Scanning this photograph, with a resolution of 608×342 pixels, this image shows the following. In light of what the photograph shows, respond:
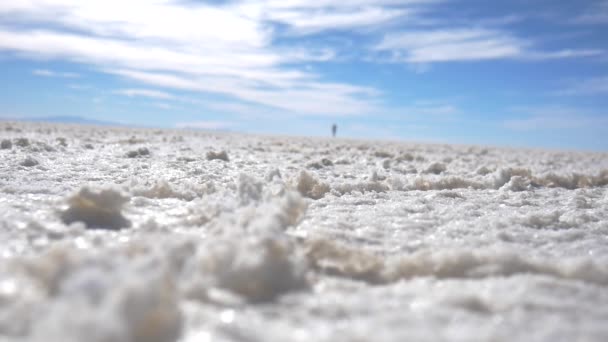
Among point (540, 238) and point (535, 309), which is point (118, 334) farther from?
point (540, 238)

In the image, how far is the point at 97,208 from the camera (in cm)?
248

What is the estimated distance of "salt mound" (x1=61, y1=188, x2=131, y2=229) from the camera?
8.05ft

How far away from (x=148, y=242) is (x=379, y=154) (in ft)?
31.7

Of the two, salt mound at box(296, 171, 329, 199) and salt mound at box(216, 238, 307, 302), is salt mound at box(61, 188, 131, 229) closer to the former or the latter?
salt mound at box(216, 238, 307, 302)

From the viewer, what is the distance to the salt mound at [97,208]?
245 centimetres

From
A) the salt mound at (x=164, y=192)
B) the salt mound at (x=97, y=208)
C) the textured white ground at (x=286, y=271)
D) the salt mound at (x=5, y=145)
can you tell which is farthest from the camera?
the salt mound at (x=5, y=145)

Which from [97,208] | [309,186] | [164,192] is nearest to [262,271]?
[97,208]

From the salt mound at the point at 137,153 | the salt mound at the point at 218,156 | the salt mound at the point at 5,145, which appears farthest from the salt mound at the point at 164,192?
the salt mound at the point at 5,145

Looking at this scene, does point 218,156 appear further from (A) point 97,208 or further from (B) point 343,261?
(B) point 343,261

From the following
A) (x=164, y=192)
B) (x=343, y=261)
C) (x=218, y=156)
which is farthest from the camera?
(x=218, y=156)

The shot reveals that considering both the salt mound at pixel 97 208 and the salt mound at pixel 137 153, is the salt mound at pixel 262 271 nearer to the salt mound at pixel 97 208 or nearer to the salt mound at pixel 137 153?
the salt mound at pixel 97 208

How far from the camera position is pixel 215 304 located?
1465 millimetres

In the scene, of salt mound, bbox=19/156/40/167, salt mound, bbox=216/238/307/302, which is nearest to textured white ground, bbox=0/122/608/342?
salt mound, bbox=216/238/307/302

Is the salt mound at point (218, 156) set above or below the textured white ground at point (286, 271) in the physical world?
above
